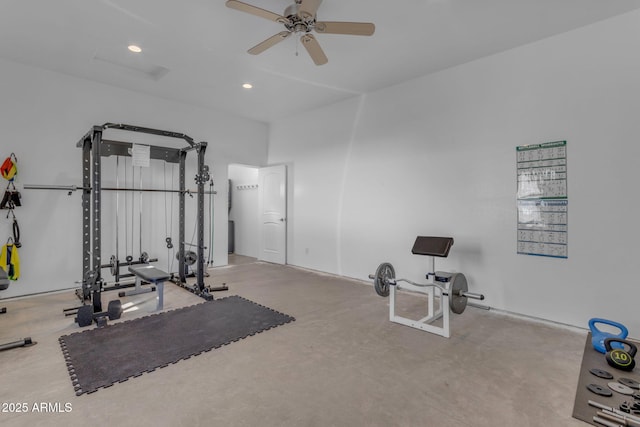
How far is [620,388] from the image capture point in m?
2.03

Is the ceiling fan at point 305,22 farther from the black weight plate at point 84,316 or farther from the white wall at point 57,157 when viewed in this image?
the white wall at point 57,157

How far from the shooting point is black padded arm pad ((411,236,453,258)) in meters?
3.34

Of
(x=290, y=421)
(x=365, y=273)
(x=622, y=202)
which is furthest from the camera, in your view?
(x=365, y=273)

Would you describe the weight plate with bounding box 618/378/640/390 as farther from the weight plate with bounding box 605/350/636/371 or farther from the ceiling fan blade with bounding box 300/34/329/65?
the ceiling fan blade with bounding box 300/34/329/65

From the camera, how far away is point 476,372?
226 centimetres

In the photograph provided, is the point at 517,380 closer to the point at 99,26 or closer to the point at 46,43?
the point at 99,26

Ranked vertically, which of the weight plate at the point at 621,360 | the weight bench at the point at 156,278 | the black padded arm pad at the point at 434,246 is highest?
the black padded arm pad at the point at 434,246

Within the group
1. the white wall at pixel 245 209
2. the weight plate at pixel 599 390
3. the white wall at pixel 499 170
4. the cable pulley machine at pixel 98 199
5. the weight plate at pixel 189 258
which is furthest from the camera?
the white wall at pixel 245 209

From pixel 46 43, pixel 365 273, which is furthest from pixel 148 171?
pixel 365 273

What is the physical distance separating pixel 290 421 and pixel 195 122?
513 centimetres

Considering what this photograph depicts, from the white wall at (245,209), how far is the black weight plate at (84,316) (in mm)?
3966

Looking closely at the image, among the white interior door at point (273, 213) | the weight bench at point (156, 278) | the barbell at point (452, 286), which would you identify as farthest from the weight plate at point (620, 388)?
the white interior door at point (273, 213)

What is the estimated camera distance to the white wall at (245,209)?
23.6 ft

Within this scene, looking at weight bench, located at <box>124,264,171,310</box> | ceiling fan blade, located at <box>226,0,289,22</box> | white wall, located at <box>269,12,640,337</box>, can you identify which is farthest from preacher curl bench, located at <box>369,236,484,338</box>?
ceiling fan blade, located at <box>226,0,289,22</box>
